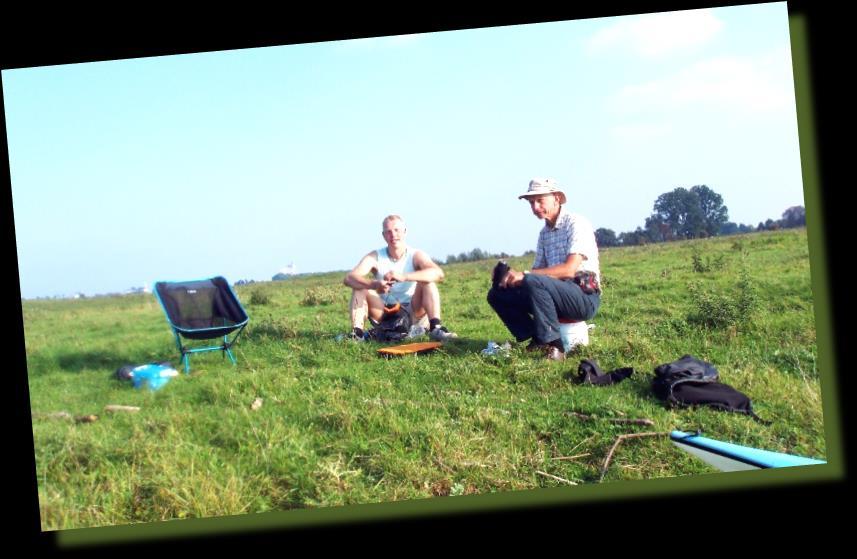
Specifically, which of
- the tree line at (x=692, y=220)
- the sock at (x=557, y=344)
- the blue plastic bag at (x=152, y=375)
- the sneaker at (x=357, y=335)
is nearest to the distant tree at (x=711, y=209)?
the tree line at (x=692, y=220)

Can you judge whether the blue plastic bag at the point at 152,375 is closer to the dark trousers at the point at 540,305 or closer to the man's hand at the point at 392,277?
the man's hand at the point at 392,277

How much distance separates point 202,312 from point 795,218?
142 inches

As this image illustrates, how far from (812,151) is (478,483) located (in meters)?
2.84

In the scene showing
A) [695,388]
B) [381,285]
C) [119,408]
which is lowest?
[695,388]

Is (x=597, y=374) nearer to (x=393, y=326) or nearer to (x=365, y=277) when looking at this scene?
(x=393, y=326)

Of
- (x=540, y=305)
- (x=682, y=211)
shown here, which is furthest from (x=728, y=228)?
(x=540, y=305)

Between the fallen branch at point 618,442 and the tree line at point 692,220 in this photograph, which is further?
the tree line at point 692,220

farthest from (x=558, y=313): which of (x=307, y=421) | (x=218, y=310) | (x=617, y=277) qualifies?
(x=218, y=310)

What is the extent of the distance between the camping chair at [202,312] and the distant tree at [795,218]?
10.8 ft

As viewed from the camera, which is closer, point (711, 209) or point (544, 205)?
point (544, 205)

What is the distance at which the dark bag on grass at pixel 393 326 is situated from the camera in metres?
4.70

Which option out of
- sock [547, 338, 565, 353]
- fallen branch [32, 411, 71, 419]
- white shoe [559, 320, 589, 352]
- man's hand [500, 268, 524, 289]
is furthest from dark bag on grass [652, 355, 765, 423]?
fallen branch [32, 411, 71, 419]

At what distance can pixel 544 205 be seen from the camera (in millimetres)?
4680

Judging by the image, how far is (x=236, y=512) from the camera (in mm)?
4086
